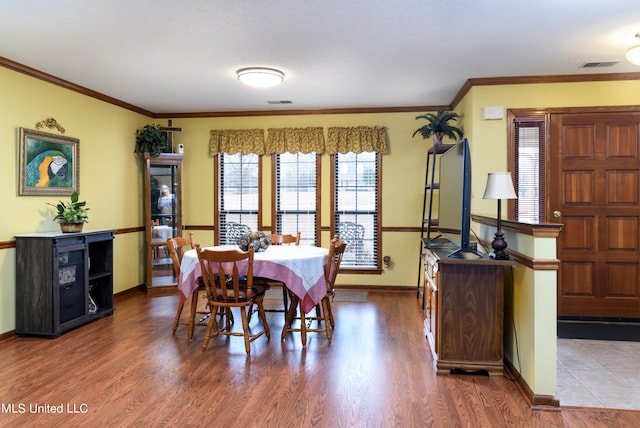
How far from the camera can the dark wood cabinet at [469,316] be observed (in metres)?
2.93

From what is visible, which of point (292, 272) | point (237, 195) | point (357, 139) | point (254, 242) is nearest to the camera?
point (292, 272)

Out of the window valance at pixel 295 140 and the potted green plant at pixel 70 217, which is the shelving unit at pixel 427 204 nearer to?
the window valance at pixel 295 140

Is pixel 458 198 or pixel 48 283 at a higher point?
pixel 458 198

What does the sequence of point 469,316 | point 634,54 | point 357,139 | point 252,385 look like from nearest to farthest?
point 252,385
point 469,316
point 634,54
point 357,139

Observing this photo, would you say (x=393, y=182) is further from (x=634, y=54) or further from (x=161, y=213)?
(x=161, y=213)

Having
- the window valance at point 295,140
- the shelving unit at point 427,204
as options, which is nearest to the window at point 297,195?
the window valance at point 295,140

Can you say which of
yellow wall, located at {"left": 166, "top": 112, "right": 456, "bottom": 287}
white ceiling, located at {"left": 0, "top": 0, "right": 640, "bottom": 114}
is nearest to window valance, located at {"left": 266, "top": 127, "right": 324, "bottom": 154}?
yellow wall, located at {"left": 166, "top": 112, "right": 456, "bottom": 287}

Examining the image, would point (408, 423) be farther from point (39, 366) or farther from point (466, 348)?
point (39, 366)

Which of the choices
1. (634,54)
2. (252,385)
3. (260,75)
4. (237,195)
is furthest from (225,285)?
(634,54)

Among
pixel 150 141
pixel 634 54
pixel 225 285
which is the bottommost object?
pixel 225 285

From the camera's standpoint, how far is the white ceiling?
2811mm

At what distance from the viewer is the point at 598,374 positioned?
2977 millimetres

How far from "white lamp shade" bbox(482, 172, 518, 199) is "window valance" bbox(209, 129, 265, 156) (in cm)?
365

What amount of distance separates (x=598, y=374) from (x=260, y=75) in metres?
3.70
